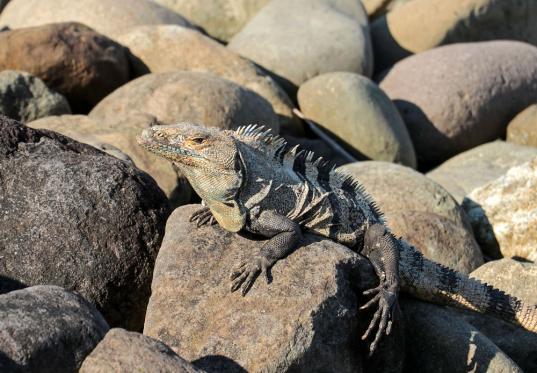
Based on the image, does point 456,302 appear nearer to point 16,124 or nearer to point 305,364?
point 305,364

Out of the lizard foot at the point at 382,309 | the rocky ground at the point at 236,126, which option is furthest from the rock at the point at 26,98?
the lizard foot at the point at 382,309

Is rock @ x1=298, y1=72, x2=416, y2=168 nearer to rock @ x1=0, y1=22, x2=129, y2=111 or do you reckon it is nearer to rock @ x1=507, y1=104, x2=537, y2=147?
rock @ x1=507, y1=104, x2=537, y2=147

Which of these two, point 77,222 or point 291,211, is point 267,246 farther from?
point 77,222

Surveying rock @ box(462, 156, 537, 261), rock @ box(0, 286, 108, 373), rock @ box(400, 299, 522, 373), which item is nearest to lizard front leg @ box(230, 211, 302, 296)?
rock @ box(0, 286, 108, 373)

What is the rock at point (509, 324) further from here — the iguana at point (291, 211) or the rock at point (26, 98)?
the rock at point (26, 98)

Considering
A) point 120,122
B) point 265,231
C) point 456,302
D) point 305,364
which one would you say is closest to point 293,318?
point 305,364
